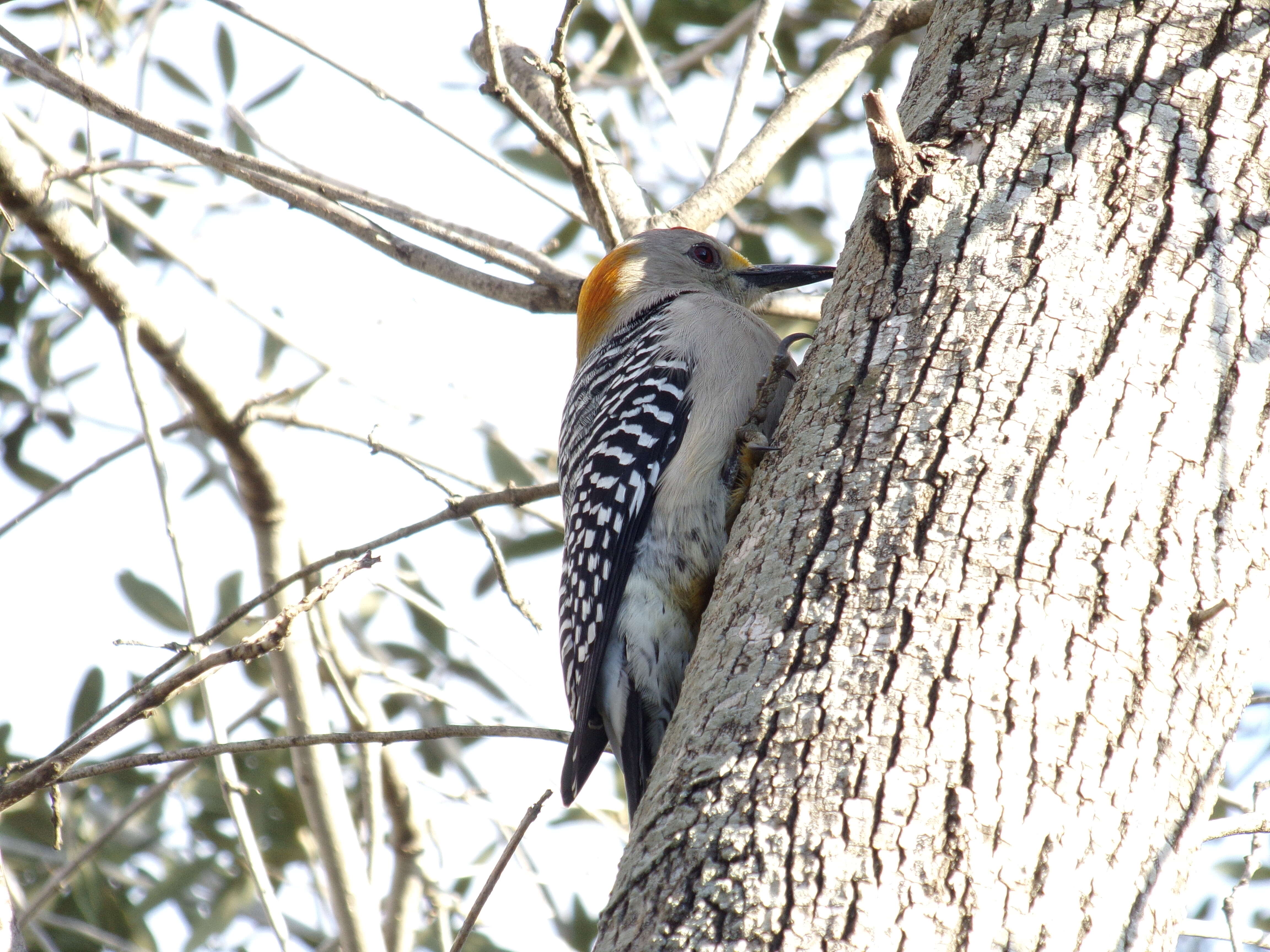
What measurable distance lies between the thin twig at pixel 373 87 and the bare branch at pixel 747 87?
76cm

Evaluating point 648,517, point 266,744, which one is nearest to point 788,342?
point 648,517

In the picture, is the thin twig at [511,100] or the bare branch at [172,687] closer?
the bare branch at [172,687]

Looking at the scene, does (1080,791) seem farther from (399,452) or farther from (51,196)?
(51,196)

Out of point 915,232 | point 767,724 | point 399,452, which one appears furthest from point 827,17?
point 767,724

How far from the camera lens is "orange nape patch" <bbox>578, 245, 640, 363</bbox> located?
4848 millimetres

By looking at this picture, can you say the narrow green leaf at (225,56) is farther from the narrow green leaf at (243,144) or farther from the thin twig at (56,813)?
the thin twig at (56,813)

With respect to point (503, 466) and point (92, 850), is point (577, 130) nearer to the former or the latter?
point (92, 850)

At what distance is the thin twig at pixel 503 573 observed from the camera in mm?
3189

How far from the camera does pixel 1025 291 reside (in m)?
2.02

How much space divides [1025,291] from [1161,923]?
106 centimetres

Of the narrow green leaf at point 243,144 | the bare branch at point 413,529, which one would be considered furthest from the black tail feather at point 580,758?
the narrow green leaf at point 243,144

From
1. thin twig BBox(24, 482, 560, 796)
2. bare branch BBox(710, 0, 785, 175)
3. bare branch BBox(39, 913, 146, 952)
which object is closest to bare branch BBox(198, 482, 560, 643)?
thin twig BBox(24, 482, 560, 796)

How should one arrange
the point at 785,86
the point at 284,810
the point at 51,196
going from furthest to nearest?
the point at 284,810 → the point at 785,86 → the point at 51,196

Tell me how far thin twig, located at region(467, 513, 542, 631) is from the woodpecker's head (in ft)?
5.95
